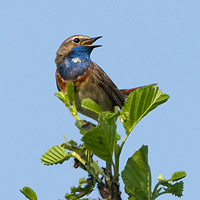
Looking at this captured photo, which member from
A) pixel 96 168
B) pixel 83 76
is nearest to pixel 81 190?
pixel 96 168

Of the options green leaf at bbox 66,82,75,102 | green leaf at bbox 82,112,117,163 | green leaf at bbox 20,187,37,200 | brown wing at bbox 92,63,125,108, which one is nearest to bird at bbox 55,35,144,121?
brown wing at bbox 92,63,125,108

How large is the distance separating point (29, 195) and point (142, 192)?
0.99 metres

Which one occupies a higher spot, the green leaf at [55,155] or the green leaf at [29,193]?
the green leaf at [55,155]

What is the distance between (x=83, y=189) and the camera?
3969 millimetres

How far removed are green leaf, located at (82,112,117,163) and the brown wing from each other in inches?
161

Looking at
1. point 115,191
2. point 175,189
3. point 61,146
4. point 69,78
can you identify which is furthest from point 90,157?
point 69,78

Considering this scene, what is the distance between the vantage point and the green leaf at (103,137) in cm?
323

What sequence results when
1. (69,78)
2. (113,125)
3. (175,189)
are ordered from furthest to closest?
(69,78)
(175,189)
(113,125)

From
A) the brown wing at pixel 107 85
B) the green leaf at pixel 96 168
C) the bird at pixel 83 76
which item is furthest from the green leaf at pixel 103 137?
the brown wing at pixel 107 85

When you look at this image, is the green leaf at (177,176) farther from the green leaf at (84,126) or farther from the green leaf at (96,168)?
the green leaf at (84,126)

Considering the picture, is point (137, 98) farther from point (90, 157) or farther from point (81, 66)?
point (81, 66)

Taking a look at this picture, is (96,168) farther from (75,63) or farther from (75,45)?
(75,45)

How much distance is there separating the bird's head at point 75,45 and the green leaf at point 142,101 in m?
3.95

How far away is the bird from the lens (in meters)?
7.14
